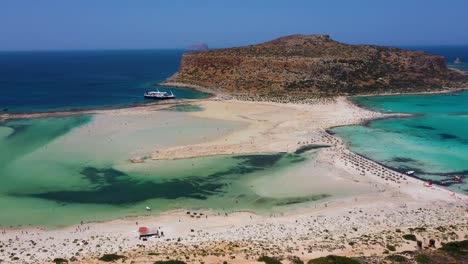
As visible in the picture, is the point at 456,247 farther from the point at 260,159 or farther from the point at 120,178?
the point at 120,178

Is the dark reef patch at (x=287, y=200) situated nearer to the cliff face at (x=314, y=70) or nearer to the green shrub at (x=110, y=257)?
the green shrub at (x=110, y=257)

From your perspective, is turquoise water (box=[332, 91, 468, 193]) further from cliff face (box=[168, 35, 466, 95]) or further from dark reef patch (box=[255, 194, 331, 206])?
cliff face (box=[168, 35, 466, 95])

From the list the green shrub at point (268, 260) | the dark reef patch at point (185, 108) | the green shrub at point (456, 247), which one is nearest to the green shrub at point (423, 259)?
the green shrub at point (456, 247)

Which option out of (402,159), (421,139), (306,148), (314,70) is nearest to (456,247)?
(402,159)

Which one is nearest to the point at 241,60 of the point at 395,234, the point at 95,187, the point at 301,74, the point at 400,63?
the point at 301,74

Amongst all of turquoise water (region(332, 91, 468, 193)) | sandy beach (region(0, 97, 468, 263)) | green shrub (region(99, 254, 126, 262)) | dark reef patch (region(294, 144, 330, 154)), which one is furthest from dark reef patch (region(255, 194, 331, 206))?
green shrub (region(99, 254, 126, 262))

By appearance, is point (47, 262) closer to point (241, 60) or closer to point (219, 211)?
point (219, 211)
